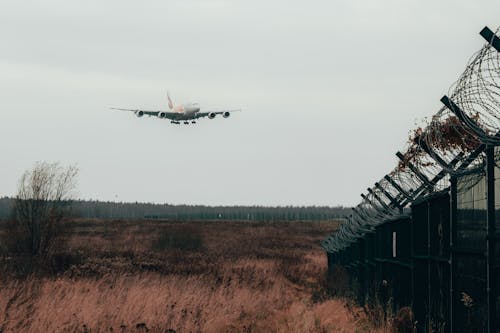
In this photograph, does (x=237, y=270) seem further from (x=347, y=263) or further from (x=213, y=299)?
(x=213, y=299)

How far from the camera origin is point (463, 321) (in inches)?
355

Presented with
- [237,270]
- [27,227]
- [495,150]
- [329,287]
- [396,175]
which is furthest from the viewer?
[27,227]

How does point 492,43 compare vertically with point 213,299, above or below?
above

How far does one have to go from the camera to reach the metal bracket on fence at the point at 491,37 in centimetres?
607

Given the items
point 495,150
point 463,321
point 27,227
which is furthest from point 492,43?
point 27,227

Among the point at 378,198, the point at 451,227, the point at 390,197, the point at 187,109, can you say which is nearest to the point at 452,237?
the point at 451,227

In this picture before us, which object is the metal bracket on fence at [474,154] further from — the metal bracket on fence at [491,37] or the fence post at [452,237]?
the metal bracket on fence at [491,37]

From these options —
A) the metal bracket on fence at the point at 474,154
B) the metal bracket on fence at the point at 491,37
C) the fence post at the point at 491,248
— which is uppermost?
the metal bracket on fence at the point at 491,37

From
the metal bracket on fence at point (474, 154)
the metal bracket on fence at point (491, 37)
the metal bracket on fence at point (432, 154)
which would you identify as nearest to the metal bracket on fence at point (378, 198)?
the metal bracket on fence at point (432, 154)

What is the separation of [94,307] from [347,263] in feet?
37.4

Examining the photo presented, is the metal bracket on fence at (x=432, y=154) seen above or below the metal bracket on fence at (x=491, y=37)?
below

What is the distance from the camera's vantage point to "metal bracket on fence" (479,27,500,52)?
607cm

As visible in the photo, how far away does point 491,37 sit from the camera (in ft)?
20.1

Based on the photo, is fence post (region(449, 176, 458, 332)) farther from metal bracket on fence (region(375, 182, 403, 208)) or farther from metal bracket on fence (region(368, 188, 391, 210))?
metal bracket on fence (region(368, 188, 391, 210))
